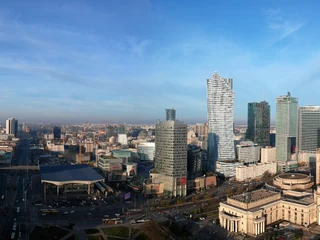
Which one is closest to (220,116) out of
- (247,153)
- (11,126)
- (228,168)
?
(228,168)

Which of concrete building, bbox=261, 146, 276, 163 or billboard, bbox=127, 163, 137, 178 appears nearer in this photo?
billboard, bbox=127, 163, 137, 178

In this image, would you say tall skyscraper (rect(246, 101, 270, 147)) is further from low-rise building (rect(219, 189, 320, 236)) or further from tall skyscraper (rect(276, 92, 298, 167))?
low-rise building (rect(219, 189, 320, 236))

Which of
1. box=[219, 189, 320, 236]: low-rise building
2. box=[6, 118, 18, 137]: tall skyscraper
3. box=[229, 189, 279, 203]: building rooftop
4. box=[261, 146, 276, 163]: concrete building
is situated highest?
box=[6, 118, 18, 137]: tall skyscraper

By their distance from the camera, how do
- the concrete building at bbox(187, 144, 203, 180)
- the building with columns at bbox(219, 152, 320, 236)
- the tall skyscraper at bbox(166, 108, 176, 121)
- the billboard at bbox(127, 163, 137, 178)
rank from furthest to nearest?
the tall skyscraper at bbox(166, 108, 176, 121) < the billboard at bbox(127, 163, 137, 178) < the concrete building at bbox(187, 144, 203, 180) < the building with columns at bbox(219, 152, 320, 236)

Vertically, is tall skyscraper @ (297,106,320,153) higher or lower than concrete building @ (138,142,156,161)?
higher

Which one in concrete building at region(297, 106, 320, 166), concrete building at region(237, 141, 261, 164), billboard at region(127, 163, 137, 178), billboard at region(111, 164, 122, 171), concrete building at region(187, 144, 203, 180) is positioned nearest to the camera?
concrete building at region(187, 144, 203, 180)

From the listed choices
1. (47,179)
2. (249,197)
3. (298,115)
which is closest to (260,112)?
(298,115)

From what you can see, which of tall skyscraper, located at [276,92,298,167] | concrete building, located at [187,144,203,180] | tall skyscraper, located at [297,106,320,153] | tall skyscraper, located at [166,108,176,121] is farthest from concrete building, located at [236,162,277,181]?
tall skyscraper, located at [166,108,176,121]

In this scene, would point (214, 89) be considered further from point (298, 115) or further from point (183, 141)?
point (298, 115)

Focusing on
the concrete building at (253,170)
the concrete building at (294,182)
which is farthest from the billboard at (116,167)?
the concrete building at (294,182)
